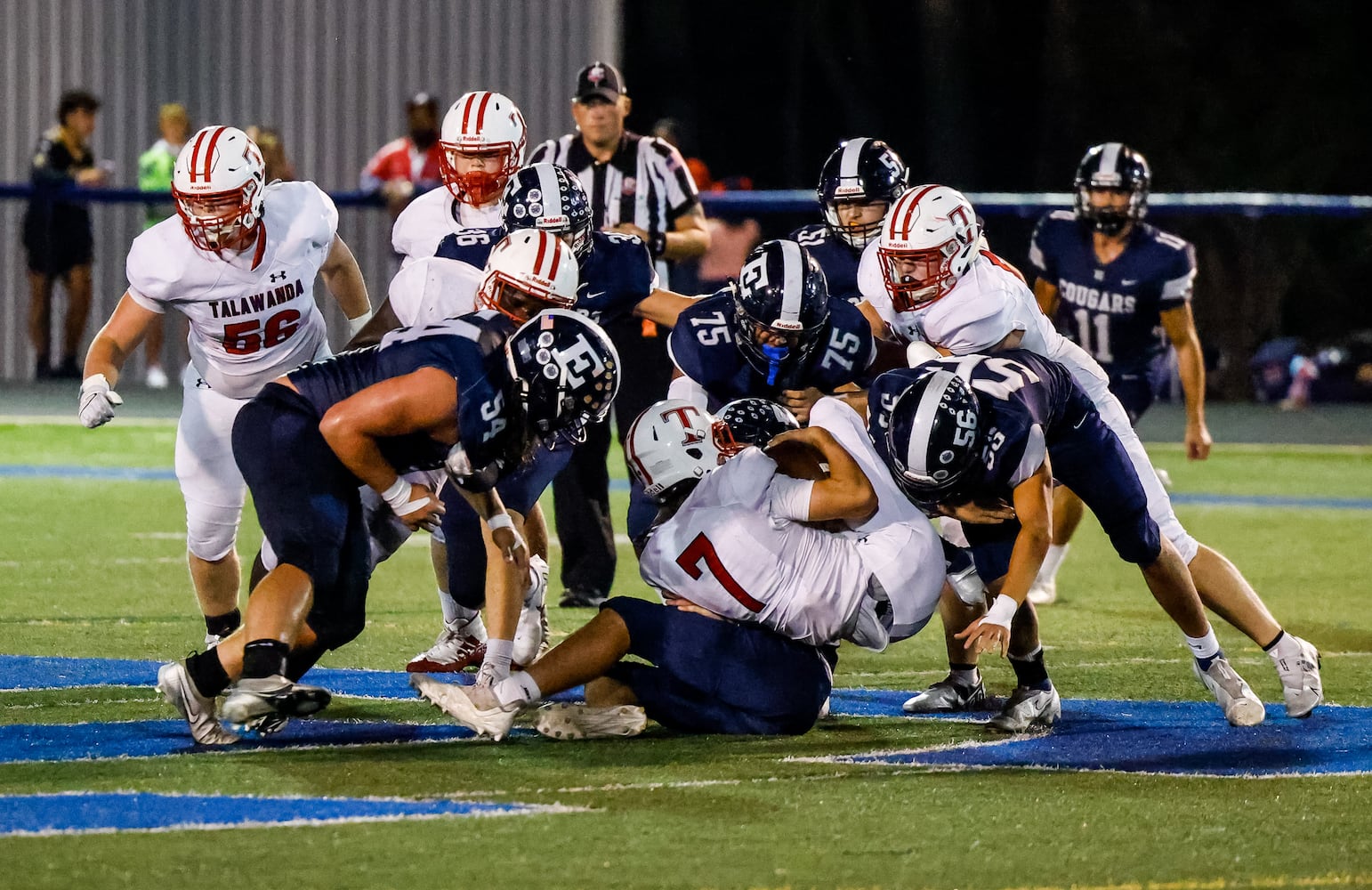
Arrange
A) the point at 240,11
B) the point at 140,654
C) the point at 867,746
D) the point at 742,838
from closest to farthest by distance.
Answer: the point at 742,838, the point at 867,746, the point at 140,654, the point at 240,11

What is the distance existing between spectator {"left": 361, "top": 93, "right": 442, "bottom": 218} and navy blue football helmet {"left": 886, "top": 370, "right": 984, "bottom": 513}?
9407 mm

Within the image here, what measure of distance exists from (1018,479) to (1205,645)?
2.90ft

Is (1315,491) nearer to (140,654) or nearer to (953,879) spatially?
(140,654)

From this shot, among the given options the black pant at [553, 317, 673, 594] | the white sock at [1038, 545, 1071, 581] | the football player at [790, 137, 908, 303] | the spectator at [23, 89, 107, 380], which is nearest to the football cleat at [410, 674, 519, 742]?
the football player at [790, 137, 908, 303]

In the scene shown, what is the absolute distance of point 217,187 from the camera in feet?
19.0

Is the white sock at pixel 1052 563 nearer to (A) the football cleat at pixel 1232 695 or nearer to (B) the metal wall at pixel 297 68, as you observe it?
(A) the football cleat at pixel 1232 695

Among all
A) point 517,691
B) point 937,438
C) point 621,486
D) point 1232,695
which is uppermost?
point 937,438

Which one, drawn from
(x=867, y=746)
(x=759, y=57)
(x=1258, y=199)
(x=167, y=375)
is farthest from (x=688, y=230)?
(x=759, y=57)

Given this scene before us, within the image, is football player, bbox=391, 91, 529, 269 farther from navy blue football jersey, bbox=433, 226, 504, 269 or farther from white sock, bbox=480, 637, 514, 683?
white sock, bbox=480, 637, 514, 683

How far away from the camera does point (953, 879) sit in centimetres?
388

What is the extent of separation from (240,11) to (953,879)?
14432 millimetres

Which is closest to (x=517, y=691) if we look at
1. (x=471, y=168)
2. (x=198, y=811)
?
(x=198, y=811)

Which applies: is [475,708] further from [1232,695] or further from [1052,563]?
[1052,563]

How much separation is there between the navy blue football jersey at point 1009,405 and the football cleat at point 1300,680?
92cm
